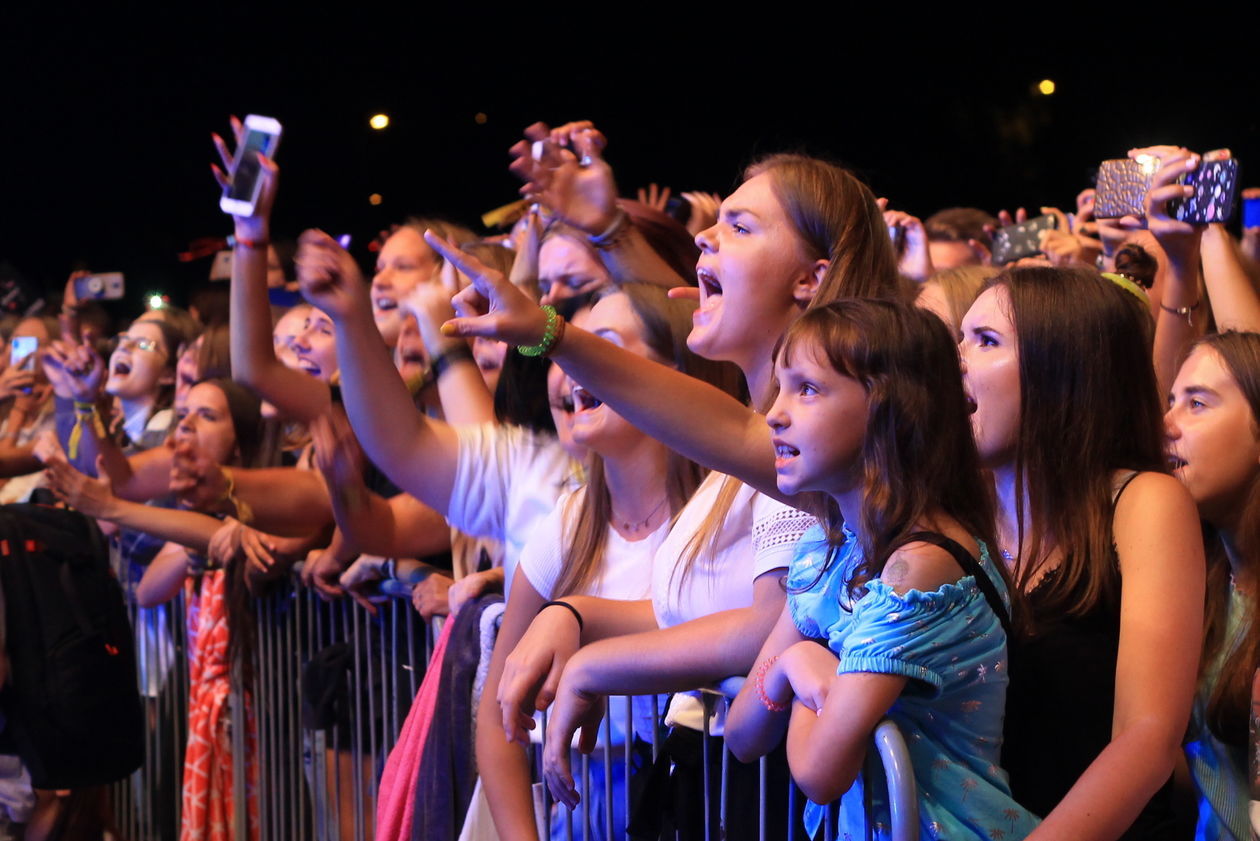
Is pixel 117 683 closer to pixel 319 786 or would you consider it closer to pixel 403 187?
pixel 319 786

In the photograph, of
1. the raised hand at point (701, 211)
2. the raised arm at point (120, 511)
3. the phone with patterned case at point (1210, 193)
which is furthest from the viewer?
the raised arm at point (120, 511)

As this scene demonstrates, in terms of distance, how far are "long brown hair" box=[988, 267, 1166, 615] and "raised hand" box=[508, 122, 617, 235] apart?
1188mm

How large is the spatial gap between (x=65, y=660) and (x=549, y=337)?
9.38 ft

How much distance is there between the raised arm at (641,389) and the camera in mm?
1716

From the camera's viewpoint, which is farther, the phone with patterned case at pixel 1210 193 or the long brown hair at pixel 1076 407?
the phone with patterned case at pixel 1210 193

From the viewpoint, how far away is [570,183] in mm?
2789

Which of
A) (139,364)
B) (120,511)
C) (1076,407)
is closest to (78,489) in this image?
(120,511)

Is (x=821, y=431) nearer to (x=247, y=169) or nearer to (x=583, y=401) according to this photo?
(x=583, y=401)

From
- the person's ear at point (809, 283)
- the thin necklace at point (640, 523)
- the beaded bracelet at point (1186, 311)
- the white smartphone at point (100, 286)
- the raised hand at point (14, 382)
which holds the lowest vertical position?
the thin necklace at point (640, 523)

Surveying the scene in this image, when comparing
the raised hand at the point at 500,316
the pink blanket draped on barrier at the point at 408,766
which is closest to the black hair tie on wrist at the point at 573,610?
the raised hand at the point at 500,316

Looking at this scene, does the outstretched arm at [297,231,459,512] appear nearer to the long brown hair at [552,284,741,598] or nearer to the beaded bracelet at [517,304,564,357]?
the long brown hair at [552,284,741,598]

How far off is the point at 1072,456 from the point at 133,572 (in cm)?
418

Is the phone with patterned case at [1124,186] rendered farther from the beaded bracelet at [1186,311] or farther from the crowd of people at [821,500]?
the beaded bracelet at [1186,311]

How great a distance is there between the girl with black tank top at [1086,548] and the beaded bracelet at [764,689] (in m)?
0.28
